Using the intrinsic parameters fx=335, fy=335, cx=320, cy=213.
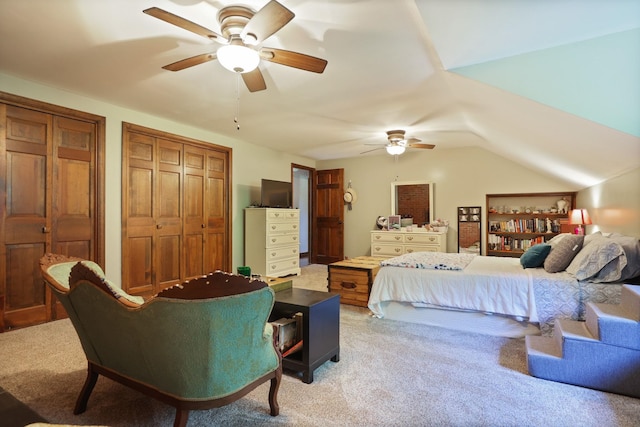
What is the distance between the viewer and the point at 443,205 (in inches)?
251

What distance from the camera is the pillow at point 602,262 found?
2635 millimetres

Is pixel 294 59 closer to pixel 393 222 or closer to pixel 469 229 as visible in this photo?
pixel 393 222

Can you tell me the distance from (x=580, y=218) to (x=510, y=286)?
229cm

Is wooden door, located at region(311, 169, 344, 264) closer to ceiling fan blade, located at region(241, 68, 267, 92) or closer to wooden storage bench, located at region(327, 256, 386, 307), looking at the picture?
wooden storage bench, located at region(327, 256, 386, 307)

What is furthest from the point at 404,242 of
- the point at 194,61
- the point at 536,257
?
the point at 194,61

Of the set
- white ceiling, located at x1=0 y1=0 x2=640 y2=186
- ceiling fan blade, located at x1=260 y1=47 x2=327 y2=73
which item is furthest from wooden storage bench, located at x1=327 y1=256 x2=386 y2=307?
ceiling fan blade, located at x1=260 y1=47 x2=327 y2=73

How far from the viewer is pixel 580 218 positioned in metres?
4.37

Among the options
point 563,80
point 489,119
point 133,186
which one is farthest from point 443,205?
point 133,186

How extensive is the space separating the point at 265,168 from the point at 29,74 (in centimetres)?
358

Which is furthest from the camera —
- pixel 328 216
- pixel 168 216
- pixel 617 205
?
pixel 328 216

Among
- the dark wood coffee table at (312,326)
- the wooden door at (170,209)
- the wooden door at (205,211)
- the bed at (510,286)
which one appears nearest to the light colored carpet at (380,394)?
the dark wood coffee table at (312,326)

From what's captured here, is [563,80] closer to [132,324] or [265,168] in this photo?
[132,324]

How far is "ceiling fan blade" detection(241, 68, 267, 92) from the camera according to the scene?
2.45 metres

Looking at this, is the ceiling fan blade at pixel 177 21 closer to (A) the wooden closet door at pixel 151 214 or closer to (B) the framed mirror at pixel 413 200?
(A) the wooden closet door at pixel 151 214
